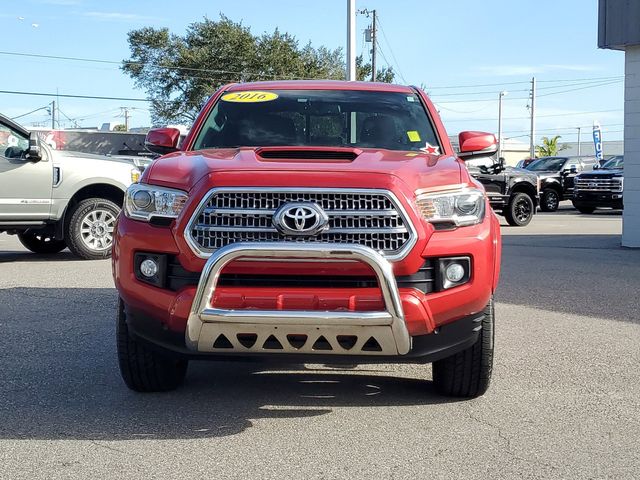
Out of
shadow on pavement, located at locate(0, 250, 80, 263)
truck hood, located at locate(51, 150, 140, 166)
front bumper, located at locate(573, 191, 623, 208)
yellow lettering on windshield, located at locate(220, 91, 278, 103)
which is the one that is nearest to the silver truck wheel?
shadow on pavement, located at locate(0, 250, 80, 263)

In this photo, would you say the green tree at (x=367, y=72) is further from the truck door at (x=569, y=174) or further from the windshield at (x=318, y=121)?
the windshield at (x=318, y=121)

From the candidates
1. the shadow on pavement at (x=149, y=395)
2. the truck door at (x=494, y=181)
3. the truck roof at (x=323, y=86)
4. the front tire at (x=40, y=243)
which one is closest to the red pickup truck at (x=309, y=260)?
the shadow on pavement at (x=149, y=395)

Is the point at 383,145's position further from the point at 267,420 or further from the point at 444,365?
the point at 267,420

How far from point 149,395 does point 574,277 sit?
22.7 feet

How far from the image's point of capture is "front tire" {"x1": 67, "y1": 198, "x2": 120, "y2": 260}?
485 inches

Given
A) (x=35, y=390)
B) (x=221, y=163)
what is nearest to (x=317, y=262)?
(x=221, y=163)

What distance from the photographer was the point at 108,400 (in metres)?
5.11

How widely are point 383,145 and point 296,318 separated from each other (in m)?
2.00

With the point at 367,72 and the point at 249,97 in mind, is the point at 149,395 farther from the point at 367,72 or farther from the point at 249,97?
the point at 367,72

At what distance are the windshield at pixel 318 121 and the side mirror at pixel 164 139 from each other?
0.23m

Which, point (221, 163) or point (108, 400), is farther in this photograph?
point (108, 400)

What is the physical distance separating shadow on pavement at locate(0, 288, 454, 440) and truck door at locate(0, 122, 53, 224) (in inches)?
211

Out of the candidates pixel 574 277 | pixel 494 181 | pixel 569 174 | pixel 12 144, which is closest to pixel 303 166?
pixel 574 277

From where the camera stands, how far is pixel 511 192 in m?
21.7
